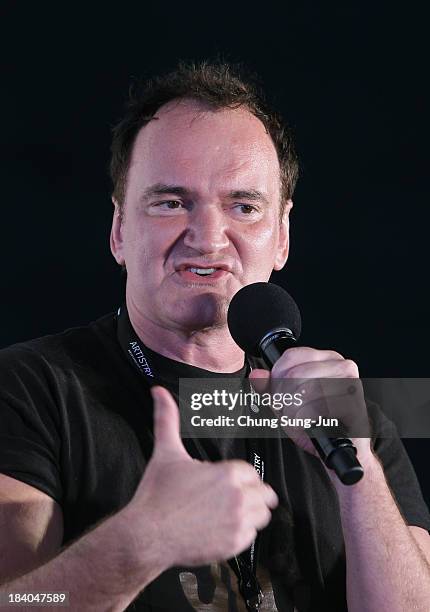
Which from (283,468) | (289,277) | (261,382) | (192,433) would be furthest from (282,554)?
(289,277)

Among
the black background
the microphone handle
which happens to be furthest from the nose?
the black background

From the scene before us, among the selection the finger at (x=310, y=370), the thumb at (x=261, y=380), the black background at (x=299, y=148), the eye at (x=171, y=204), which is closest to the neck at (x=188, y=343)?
the eye at (x=171, y=204)

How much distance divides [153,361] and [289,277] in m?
0.93

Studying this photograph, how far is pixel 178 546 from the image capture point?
1.06 metres

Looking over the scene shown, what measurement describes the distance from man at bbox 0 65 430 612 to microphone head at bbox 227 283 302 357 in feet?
0.48

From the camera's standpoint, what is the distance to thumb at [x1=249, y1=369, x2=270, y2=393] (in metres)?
1.36

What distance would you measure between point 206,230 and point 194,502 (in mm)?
743

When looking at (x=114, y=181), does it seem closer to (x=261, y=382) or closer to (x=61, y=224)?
(x=61, y=224)


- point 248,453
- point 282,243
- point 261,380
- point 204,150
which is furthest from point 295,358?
point 282,243

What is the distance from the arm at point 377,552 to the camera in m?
1.48

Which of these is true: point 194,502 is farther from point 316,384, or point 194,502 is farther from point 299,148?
point 299,148

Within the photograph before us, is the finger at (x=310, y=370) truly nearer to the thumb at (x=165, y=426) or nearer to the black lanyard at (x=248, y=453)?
the thumb at (x=165, y=426)

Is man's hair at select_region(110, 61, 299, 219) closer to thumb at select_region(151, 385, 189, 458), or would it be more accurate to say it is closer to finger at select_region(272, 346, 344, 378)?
finger at select_region(272, 346, 344, 378)

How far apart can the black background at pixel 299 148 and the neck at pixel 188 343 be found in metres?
0.76
